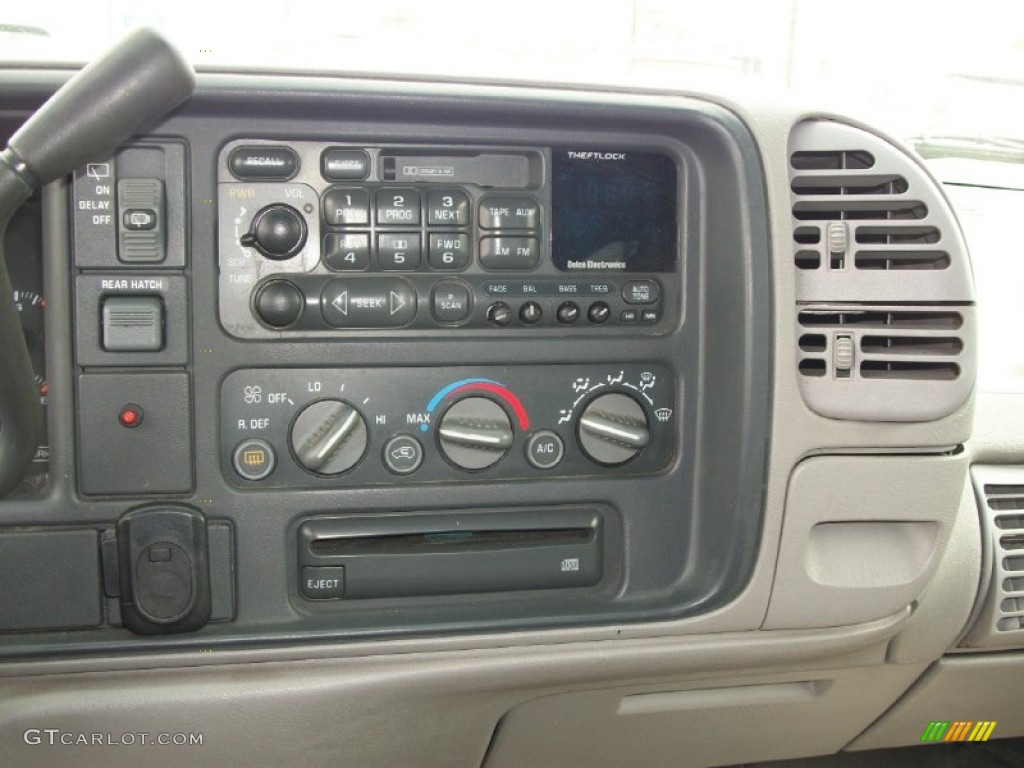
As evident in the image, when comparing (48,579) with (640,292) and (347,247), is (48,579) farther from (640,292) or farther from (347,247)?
(640,292)

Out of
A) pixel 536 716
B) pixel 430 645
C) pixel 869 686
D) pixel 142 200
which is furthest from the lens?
pixel 869 686

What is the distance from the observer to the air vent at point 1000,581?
1.33 m

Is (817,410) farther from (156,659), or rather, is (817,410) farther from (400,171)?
(156,659)

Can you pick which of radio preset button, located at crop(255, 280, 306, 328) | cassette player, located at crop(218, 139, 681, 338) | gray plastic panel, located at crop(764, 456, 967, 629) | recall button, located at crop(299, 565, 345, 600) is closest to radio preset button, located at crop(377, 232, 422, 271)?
cassette player, located at crop(218, 139, 681, 338)

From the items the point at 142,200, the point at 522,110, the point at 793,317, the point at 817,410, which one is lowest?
the point at 817,410

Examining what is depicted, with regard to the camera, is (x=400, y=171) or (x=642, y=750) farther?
(x=642, y=750)

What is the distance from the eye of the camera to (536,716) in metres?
1.19

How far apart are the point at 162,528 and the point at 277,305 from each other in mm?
293

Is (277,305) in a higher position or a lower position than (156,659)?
higher

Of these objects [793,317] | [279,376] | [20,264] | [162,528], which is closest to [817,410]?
[793,317]

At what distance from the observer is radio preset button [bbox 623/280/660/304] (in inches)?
43.0

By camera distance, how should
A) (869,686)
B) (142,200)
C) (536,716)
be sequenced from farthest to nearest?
(869,686), (536,716), (142,200)

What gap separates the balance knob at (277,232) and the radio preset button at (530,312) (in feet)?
0.90

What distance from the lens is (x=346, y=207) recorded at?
1.01 m
